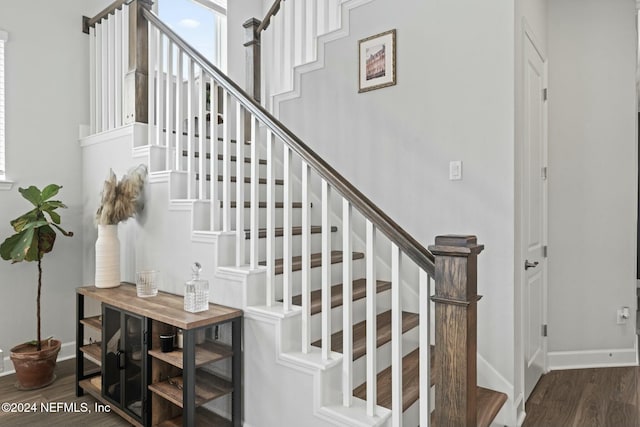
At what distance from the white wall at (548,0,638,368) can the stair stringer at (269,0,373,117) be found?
1.59 metres

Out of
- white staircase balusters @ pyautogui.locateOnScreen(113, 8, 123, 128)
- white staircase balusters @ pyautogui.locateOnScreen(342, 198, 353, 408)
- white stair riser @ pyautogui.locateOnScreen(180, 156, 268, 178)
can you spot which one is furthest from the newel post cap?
white staircase balusters @ pyautogui.locateOnScreen(113, 8, 123, 128)

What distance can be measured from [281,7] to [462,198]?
228 centimetres

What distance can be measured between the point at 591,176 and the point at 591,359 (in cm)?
145

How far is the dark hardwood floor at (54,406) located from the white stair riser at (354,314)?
1.23m

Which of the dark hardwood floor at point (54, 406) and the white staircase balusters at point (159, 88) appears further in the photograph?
the white staircase balusters at point (159, 88)

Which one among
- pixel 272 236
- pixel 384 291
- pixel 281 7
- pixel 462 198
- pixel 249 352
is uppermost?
pixel 281 7

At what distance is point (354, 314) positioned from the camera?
8.48 feet

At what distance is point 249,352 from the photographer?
220 cm

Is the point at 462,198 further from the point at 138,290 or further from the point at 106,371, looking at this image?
the point at 106,371

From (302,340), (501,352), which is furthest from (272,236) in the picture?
(501,352)

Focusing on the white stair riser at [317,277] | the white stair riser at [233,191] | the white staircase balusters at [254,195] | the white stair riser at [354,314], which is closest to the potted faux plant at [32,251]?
the white stair riser at [233,191]

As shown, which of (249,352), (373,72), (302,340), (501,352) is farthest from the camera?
(373,72)

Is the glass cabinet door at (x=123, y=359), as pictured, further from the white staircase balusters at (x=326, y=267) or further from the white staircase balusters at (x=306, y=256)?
the white staircase balusters at (x=326, y=267)

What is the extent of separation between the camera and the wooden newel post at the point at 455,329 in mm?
1490
